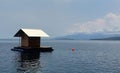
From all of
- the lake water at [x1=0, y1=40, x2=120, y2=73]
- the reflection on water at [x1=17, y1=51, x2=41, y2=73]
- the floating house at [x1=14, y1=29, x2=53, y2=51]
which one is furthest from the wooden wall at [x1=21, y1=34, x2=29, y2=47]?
the lake water at [x1=0, y1=40, x2=120, y2=73]

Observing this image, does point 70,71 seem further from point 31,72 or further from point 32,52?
point 32,52

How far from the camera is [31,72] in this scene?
51.4 meters

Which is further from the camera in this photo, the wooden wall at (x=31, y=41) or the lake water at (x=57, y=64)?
the wooden wall at (x=31, y=41)


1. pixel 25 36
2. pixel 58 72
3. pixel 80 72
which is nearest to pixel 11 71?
pixel 58 72

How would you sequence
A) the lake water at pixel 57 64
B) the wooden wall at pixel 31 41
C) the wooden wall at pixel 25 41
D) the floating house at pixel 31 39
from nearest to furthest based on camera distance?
the lake water at pixel 57 64
the floating house at pixel 31 39
the wooden wall at pixel 31 41
the wooden wall at pixel 25 41

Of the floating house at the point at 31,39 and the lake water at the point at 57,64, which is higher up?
the floating house at the point at 31,39

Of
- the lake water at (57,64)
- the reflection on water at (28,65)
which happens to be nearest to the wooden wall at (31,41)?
the reflection on water at (28,65)

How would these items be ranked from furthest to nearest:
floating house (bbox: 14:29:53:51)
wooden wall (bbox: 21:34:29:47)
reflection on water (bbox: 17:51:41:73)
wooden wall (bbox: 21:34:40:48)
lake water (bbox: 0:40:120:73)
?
wooden wall (bbox: 21:34:29:47)
wooden wall (bbox: 21:34:40:48)
floating house (bbox: 14:29:53:51)
lake water (bbox: 0:40:120:73)
reflection on water (bbox: 17:51:41:73)

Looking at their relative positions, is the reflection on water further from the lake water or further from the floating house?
the floating house

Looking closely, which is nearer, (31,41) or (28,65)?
(28,65)

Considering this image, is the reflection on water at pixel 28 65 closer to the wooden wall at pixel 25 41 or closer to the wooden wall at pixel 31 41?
the wooden wall at pixel 31 41

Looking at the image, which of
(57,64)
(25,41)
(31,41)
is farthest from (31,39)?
(57,64)

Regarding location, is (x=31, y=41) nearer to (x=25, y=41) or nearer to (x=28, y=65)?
(x=25, y=41)

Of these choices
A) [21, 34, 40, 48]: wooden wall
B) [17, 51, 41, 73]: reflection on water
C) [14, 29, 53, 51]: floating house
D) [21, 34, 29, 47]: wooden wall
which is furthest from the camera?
[21, 34, 29, 47]: wooden wall
